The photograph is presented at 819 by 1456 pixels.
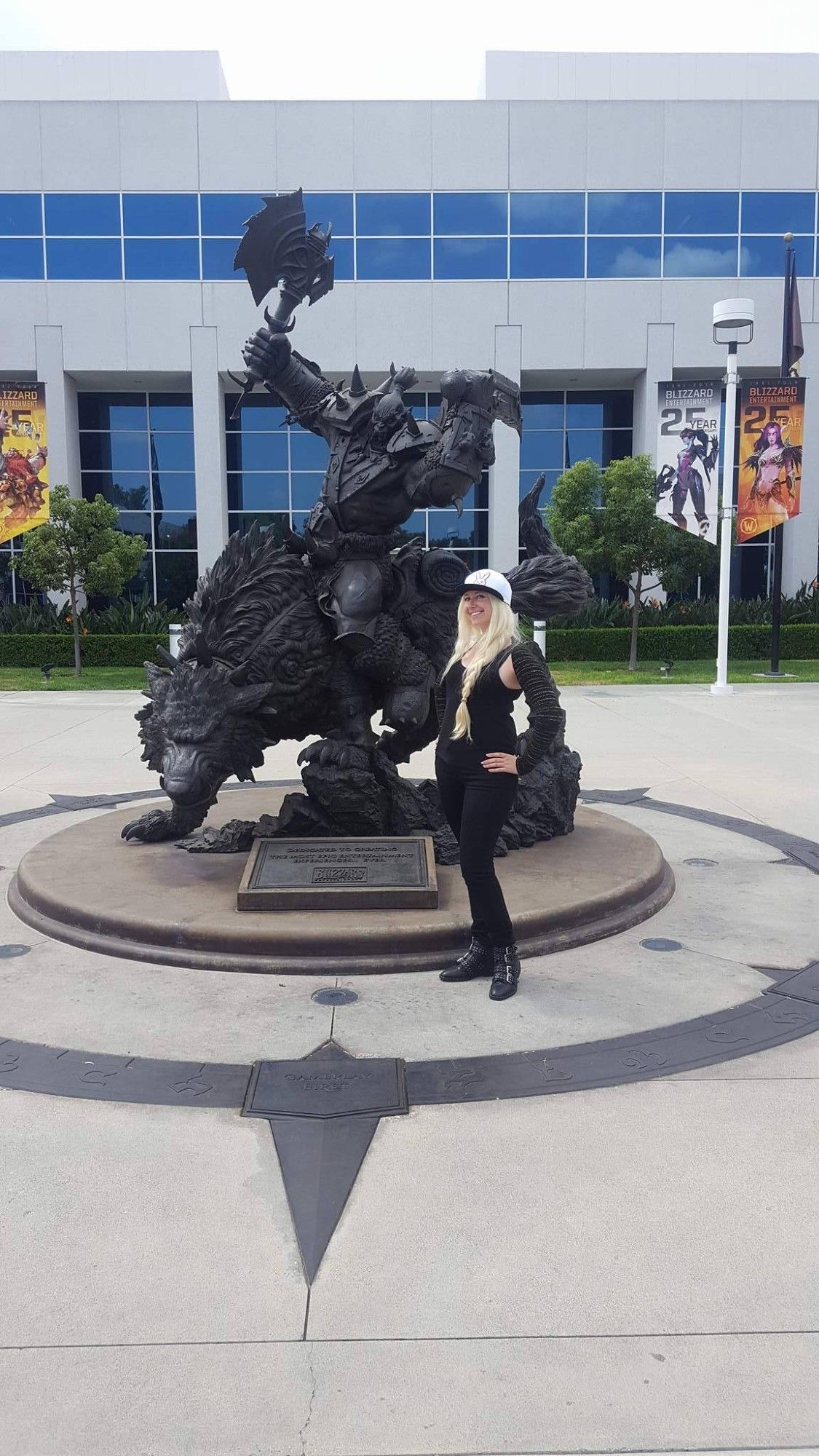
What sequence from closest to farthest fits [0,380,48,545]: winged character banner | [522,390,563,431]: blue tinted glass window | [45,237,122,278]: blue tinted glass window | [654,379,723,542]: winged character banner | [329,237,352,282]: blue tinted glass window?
[654,379,723,542]: winged character banner < [0,380,48,545]: winged character banner < [45,237,122,278]: blue tinted glass window < [329,237,352,282]: blue tinted glass window < [522,390,563,431]: blue tinted glass window

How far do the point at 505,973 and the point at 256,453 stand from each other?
25105 mm

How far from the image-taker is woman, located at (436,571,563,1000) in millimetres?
4133

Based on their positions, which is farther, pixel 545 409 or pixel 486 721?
pixel 545 409

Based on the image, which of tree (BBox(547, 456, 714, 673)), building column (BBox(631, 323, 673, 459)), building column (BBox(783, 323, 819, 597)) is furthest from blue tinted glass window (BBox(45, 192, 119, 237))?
building column (BBox(783, 323, 819, 597))

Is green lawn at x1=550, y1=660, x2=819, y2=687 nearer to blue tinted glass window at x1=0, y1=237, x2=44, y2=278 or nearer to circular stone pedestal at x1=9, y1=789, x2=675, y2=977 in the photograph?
circular stone pedestal at x1=9, y1=789, x2=675, y2=977

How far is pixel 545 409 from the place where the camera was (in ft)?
91.1

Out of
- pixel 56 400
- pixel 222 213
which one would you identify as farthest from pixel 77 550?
pixel 222 213

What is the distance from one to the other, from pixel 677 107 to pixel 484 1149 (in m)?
28.7

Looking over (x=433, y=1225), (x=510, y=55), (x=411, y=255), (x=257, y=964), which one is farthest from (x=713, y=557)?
(x=433, y=1225)

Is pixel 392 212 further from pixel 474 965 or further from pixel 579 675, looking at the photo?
pixel 474 965

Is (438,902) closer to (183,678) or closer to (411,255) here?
(183,678)

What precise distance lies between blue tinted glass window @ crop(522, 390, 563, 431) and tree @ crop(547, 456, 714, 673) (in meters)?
4.99

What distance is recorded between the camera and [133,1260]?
8.62 ft

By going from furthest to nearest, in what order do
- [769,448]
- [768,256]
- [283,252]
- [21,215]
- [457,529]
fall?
[457,529] → [768,256] → [21,215] → [769,448] → [283,252]
